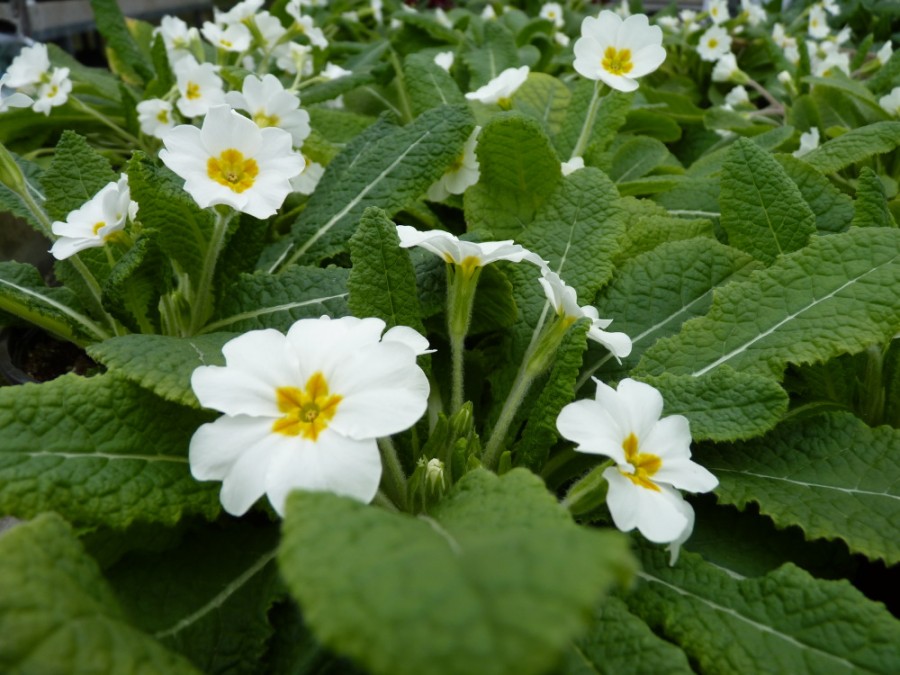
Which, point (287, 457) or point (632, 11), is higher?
point (287, 457)

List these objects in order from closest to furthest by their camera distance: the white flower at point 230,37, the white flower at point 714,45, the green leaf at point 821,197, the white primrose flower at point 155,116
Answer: the green leaf at point 821,197
the white primrose flower at point 155,116
the white flower at point 230,37
the white flower at point 714,45

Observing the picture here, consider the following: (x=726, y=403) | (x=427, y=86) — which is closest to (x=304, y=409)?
(x=726, y=403)

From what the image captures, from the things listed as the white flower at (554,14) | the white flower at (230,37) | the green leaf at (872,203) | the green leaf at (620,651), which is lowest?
the white flower at (554,14)

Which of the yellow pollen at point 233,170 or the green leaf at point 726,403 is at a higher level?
the yellow pollen at point 233,170

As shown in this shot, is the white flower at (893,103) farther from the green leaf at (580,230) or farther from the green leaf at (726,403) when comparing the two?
the green leaf at (726,403)

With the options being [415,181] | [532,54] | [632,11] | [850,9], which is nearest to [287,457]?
[415,181]

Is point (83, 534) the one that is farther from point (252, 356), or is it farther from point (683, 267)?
point (683, 267)

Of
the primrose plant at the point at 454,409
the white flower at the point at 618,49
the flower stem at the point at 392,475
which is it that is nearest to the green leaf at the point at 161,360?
the primrose plant at the point at 454,409
